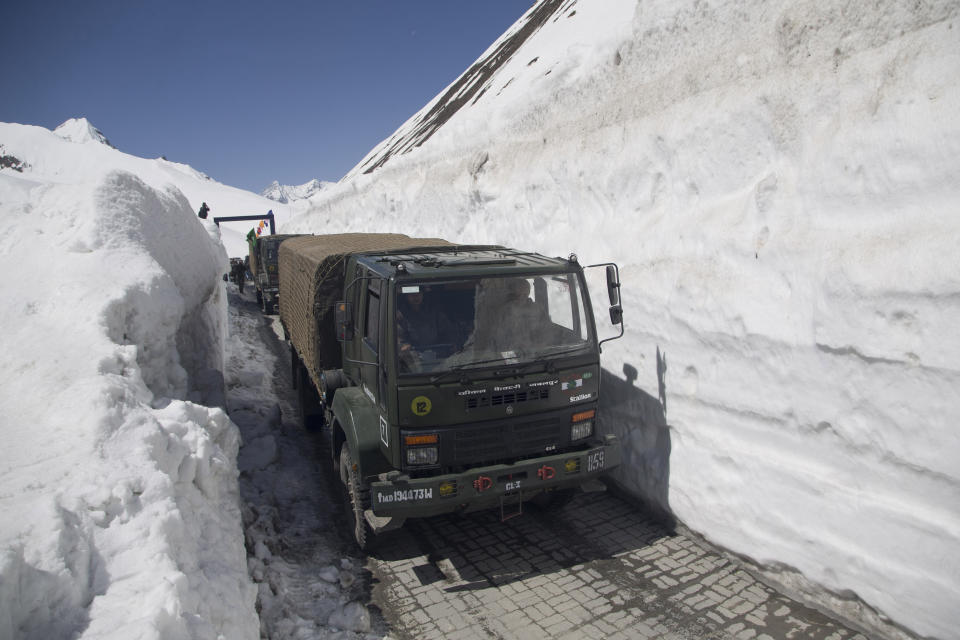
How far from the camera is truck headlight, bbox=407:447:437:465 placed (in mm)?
5023

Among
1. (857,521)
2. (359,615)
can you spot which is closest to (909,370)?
(857,521)

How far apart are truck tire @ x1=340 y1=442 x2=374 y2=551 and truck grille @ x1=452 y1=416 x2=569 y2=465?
39.0 inches

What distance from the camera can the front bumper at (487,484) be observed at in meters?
4.87

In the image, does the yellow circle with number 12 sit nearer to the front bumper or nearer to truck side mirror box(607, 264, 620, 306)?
the front bumper

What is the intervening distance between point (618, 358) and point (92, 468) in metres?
5.34

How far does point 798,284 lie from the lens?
5391 millimetres

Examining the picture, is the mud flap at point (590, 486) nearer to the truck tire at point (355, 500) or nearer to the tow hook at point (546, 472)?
the tow hook at point (546, 472)

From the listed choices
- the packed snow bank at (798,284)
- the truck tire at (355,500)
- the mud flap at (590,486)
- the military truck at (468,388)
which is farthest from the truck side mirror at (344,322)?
the packed snow bank at (798,284)

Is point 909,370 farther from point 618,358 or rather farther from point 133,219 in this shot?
point 133,219

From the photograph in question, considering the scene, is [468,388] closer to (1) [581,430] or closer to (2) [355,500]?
(1) [581,430]

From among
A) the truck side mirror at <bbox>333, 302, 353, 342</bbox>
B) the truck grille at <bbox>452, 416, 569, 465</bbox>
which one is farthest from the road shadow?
the truck side mirror at <bbox>333, 302, 353, 342</bbox>

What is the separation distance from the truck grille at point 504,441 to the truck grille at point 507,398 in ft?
A: 0.66

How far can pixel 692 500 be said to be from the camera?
588cm

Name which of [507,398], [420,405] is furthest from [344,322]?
[507,398]
